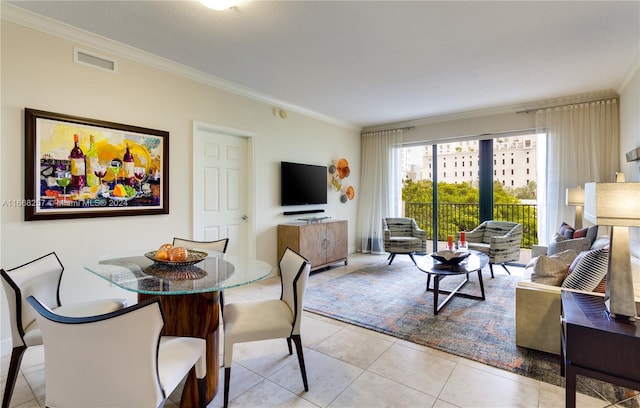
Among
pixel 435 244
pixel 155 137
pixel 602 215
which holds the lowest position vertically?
pixel 435 244

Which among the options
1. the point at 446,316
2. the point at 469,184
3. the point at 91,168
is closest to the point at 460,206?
the point at 469,184

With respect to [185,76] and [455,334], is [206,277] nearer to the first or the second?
[455,334]

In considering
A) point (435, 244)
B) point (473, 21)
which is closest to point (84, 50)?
point (473, 21)

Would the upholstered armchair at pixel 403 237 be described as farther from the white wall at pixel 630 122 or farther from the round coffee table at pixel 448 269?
the white wall at pixel 630 122

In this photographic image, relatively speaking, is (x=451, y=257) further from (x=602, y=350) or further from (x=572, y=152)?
(x=572, y=152)

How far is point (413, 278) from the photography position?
436cm

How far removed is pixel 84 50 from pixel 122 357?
2.78 m

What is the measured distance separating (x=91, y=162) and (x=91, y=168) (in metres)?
0.05

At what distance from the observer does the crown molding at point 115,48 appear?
236 cm

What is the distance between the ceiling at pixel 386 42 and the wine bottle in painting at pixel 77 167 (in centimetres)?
100

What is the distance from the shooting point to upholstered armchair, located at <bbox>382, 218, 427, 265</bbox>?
16.6 ft

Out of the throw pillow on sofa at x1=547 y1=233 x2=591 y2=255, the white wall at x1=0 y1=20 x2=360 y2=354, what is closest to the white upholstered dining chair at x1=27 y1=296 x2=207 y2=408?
the white wall at x1=0 y1=20 x2=360 y2=354

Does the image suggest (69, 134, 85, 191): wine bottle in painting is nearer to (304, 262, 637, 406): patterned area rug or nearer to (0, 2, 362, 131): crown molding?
(0, 2, 362, 131): crown molding

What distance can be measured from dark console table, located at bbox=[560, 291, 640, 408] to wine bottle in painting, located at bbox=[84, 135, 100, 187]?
11.8ft
